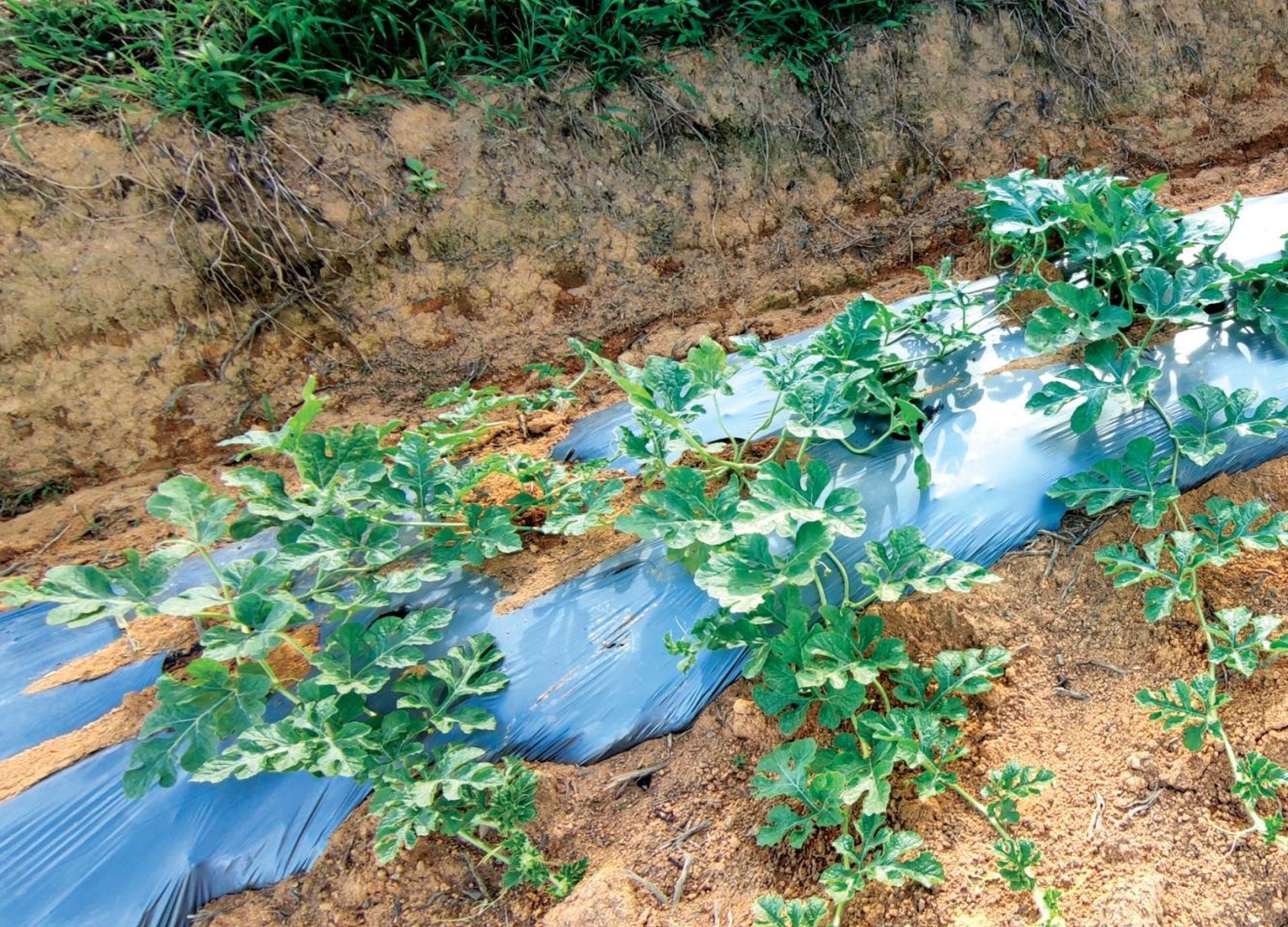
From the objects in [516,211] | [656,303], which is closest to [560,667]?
[656,303]

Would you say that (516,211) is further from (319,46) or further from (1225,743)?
(1225,743)

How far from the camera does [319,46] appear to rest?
2.66 m

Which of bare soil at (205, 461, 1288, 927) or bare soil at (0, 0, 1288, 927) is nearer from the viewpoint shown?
bare soil at (205, 461, 1288, 927)

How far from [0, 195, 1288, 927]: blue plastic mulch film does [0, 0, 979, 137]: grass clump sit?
1622 millimetres

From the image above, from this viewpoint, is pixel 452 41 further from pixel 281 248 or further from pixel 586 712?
pixel 586 712

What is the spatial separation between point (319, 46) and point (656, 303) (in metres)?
1.44

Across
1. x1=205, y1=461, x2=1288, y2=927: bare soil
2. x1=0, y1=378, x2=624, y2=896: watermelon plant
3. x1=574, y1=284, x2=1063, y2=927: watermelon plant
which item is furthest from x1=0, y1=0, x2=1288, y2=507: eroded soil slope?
x1=205, y1=461, x2=1288, y2=927: bare soil

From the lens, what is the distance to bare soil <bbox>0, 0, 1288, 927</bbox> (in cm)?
145

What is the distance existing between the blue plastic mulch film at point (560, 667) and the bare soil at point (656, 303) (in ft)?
0.21

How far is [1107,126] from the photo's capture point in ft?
11.0

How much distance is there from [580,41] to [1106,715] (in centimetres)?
266

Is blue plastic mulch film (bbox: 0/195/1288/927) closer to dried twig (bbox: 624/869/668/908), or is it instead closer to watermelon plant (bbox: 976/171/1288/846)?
watermelon plant (bbox: 976/171/1288/846)

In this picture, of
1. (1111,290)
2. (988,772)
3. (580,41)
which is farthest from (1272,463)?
(580,41)

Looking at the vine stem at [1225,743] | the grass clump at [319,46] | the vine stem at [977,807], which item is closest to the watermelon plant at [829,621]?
the vine stem at [977,807]
